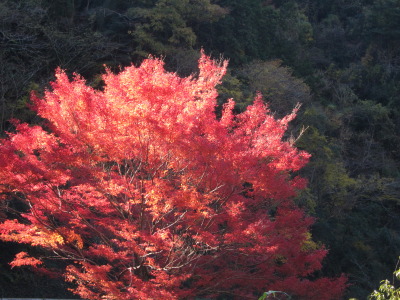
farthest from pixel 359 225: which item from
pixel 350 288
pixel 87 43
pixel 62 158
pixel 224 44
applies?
pixel 62 158

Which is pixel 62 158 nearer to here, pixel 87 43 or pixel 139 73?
pixel 139 73

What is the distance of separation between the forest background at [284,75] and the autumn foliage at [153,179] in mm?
3930

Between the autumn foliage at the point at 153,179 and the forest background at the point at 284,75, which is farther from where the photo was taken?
the forest background at the point at 284,75

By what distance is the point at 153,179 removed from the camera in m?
10.3

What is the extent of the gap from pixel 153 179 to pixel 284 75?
17684 millimetres

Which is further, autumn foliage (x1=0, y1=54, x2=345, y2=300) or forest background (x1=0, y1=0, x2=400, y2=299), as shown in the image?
forest background (x1=0, y1=0, x2=400, y2=299)

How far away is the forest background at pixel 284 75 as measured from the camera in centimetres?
1819

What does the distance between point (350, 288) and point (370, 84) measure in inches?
756

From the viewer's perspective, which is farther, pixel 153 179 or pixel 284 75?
pixel 284 75

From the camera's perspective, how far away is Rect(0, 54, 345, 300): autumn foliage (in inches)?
388

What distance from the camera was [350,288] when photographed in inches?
754

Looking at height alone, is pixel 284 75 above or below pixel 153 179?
below

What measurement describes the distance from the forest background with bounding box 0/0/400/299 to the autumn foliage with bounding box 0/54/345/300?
3930 mm

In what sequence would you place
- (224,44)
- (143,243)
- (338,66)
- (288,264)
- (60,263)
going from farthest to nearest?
(338,66)
(224,44)
(60,263)
(288,264)
(143,243)
